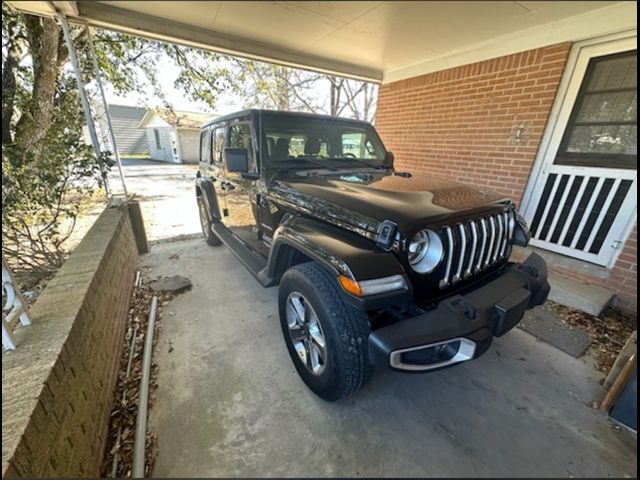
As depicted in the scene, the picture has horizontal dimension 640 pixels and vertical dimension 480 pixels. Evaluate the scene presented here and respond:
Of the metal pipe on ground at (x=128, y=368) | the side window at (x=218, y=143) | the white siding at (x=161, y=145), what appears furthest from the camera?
the white siding at (x=161, y=145)

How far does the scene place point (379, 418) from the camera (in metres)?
1.77

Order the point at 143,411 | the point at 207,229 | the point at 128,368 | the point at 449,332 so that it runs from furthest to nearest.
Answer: the point at 207,229, the point at 128,368, the point at 143,411, the point at 449,332

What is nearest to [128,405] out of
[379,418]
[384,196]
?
[379,418]

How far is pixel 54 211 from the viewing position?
10.3ft

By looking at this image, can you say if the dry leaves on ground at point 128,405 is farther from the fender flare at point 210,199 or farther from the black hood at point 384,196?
the black hood at point 384,196

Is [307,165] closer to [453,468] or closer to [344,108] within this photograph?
[453,468]

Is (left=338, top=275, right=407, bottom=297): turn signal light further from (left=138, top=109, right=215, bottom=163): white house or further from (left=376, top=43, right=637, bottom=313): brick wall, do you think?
(left=138, top=109, right=215, bottom=163): white house

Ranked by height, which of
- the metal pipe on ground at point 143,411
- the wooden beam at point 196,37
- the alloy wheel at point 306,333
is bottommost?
the metal pipe on ground at point 143,411

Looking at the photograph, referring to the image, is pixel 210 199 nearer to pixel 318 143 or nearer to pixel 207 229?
pixel 207 229

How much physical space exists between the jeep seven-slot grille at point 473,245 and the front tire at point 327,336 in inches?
25.4

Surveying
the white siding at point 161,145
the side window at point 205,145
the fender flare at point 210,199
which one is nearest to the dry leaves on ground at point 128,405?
the fender flare at point 210,199

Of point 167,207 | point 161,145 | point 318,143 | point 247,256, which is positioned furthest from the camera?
point 161,145

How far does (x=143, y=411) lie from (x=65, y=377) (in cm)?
66

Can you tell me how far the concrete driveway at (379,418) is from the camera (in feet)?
4.97
